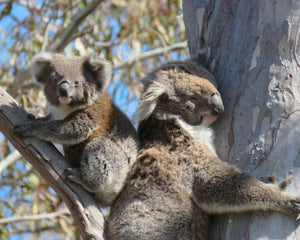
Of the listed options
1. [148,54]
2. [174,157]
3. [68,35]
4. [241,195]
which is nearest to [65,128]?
[174,157]

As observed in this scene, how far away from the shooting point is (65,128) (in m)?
3.26

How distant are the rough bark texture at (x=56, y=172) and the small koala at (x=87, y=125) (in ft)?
0.19

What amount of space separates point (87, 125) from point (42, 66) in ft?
2.11

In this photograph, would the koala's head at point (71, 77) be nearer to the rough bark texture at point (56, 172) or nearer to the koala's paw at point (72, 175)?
the rough bark texture at point (56, 172)

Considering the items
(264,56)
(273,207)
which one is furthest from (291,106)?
(273,207)

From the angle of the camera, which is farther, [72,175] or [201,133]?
[201,133]

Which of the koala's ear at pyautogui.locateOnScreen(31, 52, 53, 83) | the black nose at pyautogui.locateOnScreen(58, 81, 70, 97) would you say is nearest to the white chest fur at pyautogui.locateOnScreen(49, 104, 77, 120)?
the black nose at pyautogui.locateOnScreen(58, 81, 70, 97)

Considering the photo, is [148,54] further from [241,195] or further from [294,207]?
[294,207]

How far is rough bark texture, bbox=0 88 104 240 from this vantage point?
2854 millimetres

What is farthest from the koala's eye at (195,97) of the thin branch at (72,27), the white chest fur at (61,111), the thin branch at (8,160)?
the thin branch at (8,160)

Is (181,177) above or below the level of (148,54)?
above

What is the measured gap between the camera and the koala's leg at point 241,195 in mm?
2699

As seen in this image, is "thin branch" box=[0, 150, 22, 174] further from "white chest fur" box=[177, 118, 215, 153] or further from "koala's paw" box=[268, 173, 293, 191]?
"koala's paw" box=[268, 173, 293, 191]

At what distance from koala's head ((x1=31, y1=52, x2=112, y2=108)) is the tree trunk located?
86 centimetres
